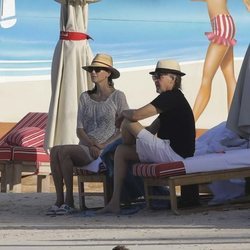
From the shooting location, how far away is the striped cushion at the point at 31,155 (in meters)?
8.58

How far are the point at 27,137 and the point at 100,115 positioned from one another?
2510mm

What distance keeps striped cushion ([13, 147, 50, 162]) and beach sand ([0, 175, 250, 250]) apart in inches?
66.2

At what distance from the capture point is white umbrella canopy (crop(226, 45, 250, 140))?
20.7 ft

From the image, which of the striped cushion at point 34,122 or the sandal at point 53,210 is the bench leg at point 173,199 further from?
the striped cushion at point 34,122

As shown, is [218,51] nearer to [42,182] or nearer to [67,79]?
[42,182]

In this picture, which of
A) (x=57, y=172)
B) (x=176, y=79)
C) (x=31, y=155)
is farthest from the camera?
(x=31, y=155)

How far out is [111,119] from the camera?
21.7ft

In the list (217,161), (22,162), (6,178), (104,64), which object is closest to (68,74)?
(22,162)

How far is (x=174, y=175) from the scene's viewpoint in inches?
233

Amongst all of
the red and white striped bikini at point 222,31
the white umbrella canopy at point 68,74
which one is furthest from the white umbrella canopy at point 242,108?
the red and white striped bikini at point 222,31

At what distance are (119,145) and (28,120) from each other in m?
3.83

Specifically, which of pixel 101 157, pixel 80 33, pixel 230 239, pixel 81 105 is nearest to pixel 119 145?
pixel 101 157

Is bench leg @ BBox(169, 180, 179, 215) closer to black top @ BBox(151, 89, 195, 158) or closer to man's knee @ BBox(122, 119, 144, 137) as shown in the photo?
black top @ BBox(151, 89, 195, 158)

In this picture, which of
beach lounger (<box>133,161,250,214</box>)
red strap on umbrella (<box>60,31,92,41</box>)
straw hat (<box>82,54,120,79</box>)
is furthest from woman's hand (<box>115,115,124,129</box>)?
red strap on umbrella (<box>60,31,92,41</box>)
